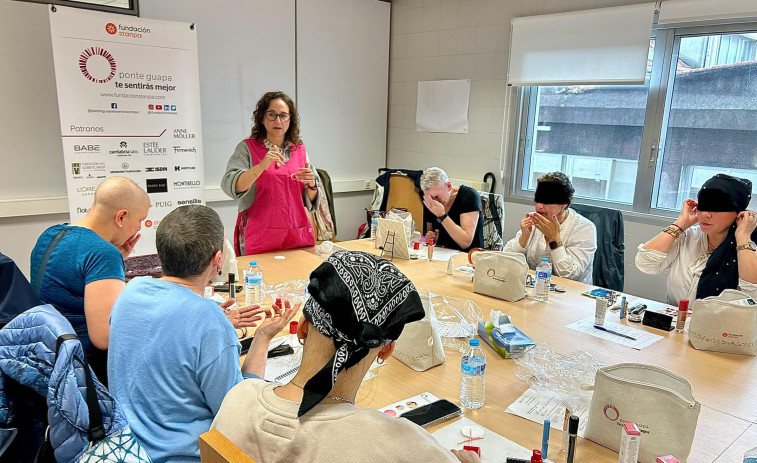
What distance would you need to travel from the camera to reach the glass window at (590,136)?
4250 millimetres

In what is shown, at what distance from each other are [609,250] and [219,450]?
2.88 m

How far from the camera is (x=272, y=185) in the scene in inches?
126

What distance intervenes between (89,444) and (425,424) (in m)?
0.86

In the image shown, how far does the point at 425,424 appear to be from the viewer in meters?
→ 1.49

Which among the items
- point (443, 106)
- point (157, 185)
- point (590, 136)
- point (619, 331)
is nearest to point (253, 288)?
point (619, 331)

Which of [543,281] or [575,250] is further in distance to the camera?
[575,250]

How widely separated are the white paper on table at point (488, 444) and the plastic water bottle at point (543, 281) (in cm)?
122

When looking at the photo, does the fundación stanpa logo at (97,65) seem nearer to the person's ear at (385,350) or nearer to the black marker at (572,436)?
the person's ear at (385,350)

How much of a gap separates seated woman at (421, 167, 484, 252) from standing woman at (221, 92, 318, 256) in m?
0.81

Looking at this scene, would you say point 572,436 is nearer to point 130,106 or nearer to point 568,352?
point 568,352

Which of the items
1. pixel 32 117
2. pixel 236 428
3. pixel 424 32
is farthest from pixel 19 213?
pixel 424 32

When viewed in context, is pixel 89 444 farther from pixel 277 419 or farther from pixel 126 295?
pixel 277 419

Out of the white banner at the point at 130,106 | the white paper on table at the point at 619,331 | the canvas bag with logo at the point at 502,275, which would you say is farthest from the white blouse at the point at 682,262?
the white banner at the point at 130,106

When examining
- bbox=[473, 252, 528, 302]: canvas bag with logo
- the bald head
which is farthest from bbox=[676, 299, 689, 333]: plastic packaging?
the bald head
